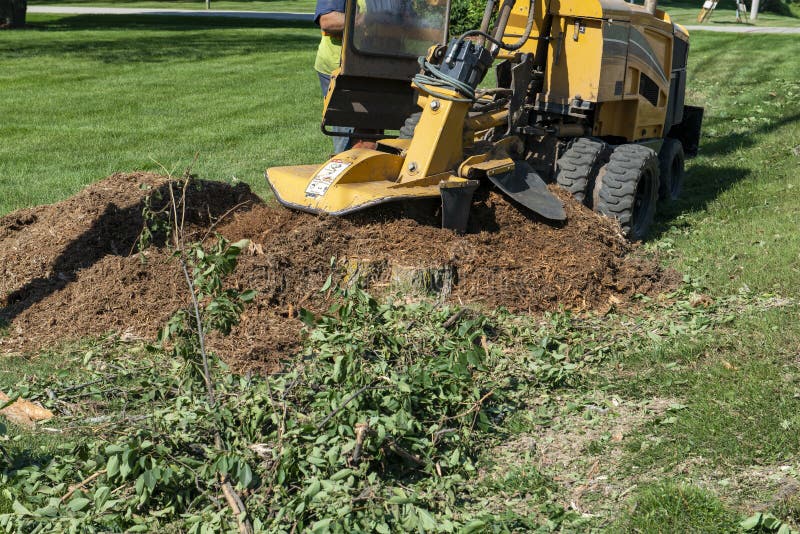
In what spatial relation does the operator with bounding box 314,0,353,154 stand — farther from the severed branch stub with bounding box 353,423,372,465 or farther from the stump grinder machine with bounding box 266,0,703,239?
the severed branch stub with bounding box 353,423,372,465

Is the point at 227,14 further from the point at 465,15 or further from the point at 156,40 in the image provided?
the point at 465,15

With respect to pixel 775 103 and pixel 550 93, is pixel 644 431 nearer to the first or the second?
pixel 550 93

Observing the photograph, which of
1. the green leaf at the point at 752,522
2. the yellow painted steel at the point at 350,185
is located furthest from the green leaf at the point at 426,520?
the yellow painted steel at the point at 350,185

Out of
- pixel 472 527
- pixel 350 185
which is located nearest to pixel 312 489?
pixel 472 527

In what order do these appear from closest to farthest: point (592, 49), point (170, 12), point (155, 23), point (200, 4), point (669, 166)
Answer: point (592, 49)
point (669, 166)
point (155, 23)
point (170, 12)
point (200, 4)

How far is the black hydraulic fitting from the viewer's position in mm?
6062

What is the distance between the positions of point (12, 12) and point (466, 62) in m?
21.1

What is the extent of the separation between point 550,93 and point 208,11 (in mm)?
27325

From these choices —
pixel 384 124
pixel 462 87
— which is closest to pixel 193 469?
pixel 462 87

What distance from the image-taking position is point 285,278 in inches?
221

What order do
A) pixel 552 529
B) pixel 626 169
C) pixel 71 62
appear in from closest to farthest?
pixel 552 529 < pixel 626 169 < pixel 71 62

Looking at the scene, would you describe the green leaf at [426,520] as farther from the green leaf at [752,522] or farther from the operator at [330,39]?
the operator at [330,39]

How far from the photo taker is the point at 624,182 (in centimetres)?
716

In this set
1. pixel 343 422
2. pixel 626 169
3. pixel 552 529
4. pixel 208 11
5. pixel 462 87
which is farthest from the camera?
pixel 208 11
